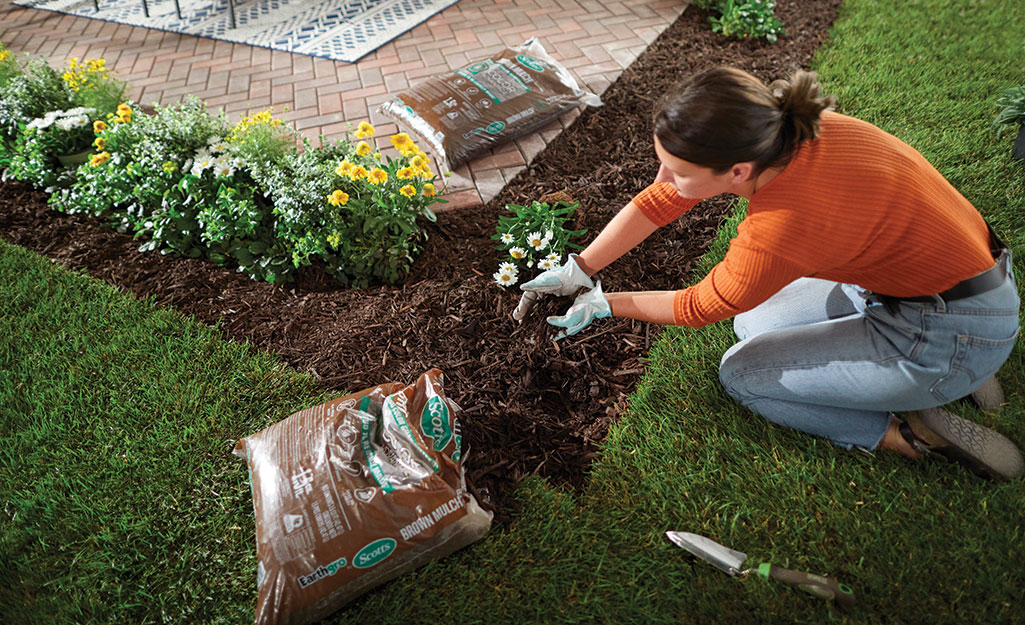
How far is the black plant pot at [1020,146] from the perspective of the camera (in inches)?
117

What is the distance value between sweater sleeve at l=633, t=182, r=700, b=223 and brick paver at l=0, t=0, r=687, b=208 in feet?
4.55

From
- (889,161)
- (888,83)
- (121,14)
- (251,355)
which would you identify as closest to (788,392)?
(889,161)

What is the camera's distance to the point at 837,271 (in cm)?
166

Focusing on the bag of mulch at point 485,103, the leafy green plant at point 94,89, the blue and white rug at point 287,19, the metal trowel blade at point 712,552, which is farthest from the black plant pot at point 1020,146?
the leafy green plant at point 94,89

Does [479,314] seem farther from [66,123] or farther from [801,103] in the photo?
[66,123]

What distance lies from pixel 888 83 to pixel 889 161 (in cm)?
280

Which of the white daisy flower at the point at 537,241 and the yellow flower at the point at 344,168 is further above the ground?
the yellow flower at the point at 344,168

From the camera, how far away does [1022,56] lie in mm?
3854

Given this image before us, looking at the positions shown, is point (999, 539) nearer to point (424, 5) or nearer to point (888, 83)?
point (888, 83)

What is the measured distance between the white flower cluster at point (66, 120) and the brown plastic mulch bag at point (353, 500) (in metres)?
2.48

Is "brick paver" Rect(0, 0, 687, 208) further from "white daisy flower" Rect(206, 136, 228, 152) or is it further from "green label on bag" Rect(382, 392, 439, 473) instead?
"green label on bag" Rect(382, 392, 439, 473)

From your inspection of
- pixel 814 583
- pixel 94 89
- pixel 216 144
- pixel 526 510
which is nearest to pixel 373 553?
pixel 526 510

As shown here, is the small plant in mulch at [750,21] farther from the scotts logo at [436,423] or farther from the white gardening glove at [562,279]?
the scotts logo at [436,423]

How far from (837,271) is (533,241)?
3.97 feet
